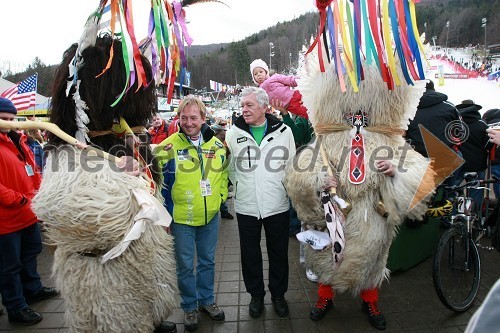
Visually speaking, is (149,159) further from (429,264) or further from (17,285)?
(429,264)

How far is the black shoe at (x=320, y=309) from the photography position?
293 cm

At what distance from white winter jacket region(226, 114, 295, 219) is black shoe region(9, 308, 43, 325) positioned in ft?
6.52

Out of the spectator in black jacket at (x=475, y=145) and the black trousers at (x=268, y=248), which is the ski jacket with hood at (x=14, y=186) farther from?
the spectator in black jacket at (x=475, y=145)

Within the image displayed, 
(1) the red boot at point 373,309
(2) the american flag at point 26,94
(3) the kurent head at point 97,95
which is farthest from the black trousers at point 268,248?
(2) the american flag at point 26,94

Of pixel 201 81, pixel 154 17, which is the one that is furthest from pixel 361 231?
pixel 201 81

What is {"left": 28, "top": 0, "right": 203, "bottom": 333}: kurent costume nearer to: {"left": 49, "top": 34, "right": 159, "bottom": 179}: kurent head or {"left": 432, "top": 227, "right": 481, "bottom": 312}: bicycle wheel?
{"left": 49, "top": 34, "right": 159, "bottom": 179}: kurent head

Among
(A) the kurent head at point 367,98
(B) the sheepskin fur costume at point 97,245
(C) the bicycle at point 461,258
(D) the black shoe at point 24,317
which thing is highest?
(A) the kurent head at point 367,98

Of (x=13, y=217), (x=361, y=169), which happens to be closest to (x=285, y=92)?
(x=361, y=169)

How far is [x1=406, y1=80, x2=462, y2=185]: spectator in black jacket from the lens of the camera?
3.52 metres

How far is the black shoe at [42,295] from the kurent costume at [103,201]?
1.62m

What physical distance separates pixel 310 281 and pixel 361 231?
4.40 feet

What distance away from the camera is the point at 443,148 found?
3375 millimetres

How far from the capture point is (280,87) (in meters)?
3.50

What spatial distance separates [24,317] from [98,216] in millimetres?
1877
